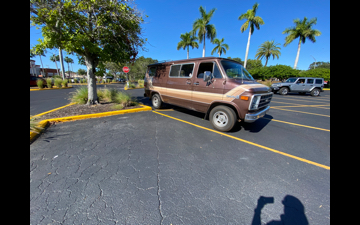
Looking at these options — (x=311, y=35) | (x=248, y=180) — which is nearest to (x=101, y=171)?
(x=248, y=180)

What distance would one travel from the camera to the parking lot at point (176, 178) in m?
1.57

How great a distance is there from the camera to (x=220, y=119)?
411 centimetres

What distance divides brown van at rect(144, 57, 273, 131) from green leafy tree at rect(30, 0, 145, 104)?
2.00 meters

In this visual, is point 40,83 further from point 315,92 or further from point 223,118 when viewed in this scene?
point 315,92

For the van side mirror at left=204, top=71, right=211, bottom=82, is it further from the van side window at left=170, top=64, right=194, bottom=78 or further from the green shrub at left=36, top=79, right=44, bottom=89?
the green shrub at left=36, top=79, right=44, bottom=89

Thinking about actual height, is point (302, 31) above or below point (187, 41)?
above

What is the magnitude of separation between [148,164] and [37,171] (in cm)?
186

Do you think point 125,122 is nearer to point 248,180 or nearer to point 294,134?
point 248,180

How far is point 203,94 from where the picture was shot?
433cm

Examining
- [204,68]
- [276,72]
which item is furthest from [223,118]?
[276,72]

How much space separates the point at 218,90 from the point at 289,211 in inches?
119

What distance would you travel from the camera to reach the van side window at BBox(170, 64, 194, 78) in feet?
15.7
